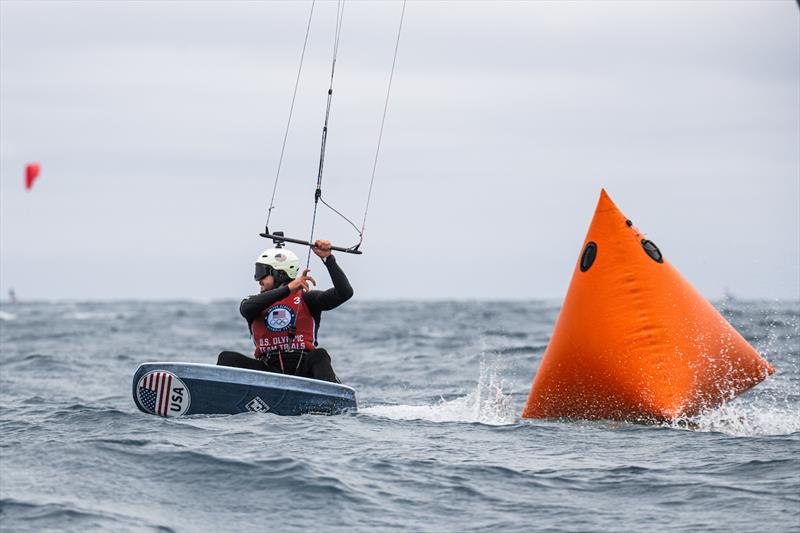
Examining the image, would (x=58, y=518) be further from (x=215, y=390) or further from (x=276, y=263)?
(x=276, y=263)

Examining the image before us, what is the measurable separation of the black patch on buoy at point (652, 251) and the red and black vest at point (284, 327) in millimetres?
3060

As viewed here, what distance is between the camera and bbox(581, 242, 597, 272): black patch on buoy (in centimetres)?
983

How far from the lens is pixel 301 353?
9.91 m

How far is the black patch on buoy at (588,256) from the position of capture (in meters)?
9.83

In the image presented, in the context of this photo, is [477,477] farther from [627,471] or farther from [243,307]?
[243,307]

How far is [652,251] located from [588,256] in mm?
565

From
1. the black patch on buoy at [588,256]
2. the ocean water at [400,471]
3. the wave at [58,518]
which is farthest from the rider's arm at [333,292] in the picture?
the wave at [58,518]

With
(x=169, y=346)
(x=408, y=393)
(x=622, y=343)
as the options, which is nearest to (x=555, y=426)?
(x=622, y=343)

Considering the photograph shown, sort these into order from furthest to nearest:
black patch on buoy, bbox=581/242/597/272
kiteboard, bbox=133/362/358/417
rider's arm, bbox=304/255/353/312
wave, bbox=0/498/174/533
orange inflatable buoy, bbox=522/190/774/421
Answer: black patch on buoy, bbox=581/242/597/272, rider's arm, bbox=304/255/353/312, orange inflatable buoy, bbox=522/190/774/421, kiteboard, bbox=133/362/358/417, wave, bbox=0/498/174/533

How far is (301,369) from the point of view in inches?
388

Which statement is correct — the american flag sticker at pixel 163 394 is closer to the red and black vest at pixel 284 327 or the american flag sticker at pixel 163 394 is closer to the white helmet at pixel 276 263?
the red and black vest at pixel 284 327

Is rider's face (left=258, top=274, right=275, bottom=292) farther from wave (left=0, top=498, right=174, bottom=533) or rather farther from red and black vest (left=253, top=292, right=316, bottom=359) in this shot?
wave (left=0, top=498, right=174, bottom=533)

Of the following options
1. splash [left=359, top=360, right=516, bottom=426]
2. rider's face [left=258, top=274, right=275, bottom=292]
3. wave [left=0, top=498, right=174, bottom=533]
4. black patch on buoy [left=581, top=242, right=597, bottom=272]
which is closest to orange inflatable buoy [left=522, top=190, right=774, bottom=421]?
black patch on buoy [left=581, top=242, right=597, bottom=272]

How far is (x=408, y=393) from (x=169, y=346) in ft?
48.2
